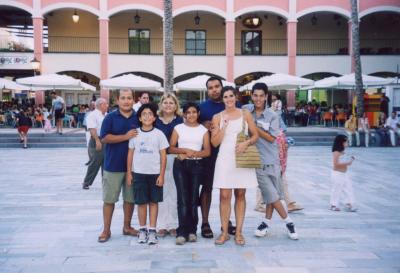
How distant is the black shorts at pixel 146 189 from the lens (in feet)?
16.0

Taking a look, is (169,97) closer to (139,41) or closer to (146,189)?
(146,189)

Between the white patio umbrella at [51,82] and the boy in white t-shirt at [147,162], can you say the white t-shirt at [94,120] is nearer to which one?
the boy in white t-shirt at [147,162]

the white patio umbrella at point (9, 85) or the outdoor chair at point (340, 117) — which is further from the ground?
the white patio umbrella at point (9, 85)

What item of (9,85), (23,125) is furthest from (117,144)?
(9,85)

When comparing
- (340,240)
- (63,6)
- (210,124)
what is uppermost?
(63,6)

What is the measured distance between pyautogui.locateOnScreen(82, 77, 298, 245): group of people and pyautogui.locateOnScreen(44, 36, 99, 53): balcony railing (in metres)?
21.0

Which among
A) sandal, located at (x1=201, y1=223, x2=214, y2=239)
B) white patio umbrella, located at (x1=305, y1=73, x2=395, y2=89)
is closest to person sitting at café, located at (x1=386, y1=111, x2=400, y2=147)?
white patio umbrella, located at (x1=305, y1=73, x2=395, y2=89)

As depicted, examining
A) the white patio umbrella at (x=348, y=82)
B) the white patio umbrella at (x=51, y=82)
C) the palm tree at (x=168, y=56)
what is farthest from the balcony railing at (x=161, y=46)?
the palm tree at (x=168, y=56)

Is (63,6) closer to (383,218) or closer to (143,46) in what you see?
(143,46)

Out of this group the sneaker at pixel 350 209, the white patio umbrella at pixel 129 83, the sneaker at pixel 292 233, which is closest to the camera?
the sneaker at pixel 292 233

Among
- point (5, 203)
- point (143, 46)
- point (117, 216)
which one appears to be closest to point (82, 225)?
point (117, 216)

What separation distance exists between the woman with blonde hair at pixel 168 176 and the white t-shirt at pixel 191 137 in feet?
0.75

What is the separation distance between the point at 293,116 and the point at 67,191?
50.0 ft

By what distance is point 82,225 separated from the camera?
5773 millimetres
